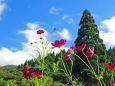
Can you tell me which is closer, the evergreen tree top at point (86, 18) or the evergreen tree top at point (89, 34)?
the evergreen tree top at point (89, 34)

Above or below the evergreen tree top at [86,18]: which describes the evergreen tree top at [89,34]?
below

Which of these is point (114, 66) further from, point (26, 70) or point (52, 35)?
point (52, 35)

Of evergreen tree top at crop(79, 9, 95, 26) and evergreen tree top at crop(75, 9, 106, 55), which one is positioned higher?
evergreen tree top at crop(79, 9, 95, 26)

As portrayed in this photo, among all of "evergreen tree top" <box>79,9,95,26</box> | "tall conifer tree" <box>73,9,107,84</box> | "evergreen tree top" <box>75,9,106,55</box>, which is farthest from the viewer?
"evergreen tree top" <box>79,9,95,26</box>

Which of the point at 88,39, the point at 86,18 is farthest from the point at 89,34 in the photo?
the point at 86,18

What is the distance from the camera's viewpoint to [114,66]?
4.66ft

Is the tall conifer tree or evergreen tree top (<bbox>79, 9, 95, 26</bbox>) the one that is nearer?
the tall conifer tree

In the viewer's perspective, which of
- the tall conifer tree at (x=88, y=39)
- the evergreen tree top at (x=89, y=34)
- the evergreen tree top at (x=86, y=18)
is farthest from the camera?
the evergreen tree top at (x=86, y=18)

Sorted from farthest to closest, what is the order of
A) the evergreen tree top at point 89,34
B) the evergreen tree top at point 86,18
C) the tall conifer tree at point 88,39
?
1. the evergreen tree top at point 86,18
2. the evergreen tree top at point 89,34
3. the tall conifer tree at point 88,39

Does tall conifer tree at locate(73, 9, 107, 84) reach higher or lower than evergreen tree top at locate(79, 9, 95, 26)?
lower

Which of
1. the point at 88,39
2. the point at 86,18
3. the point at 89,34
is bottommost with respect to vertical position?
the point at 88,39

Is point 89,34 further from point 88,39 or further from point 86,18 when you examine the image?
point 86,18

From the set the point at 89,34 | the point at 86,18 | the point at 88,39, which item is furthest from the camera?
the point at 86,18

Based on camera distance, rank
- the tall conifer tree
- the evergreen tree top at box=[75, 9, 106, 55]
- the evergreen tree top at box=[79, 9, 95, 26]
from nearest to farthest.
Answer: the tall conifer tree < the evergreen tree top at box=[75, 9, 106, 55] < the evergreen tree top at box=[79, 9, 95, 26]
